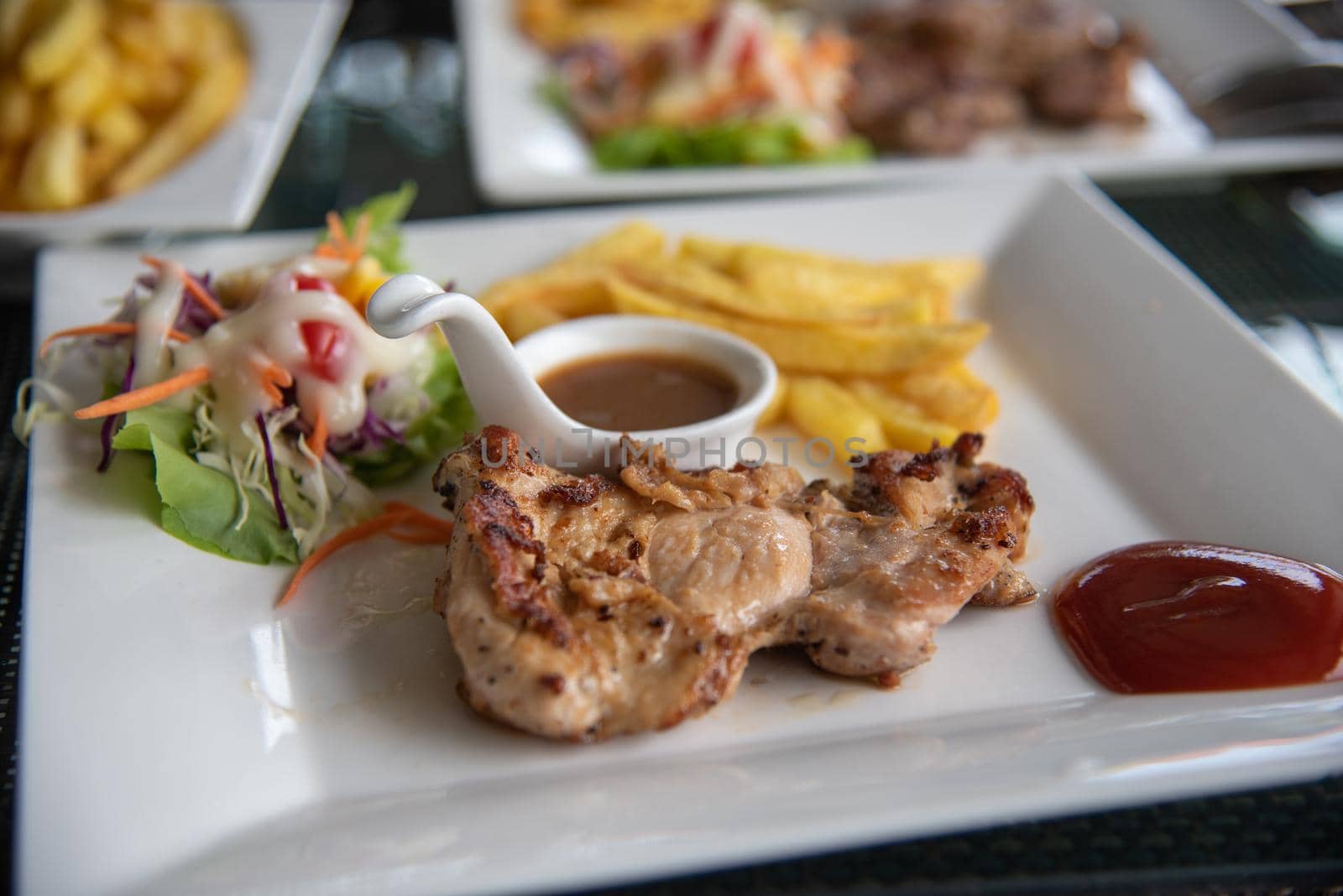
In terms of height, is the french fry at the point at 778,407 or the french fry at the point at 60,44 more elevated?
the french fry at the point at 60,44

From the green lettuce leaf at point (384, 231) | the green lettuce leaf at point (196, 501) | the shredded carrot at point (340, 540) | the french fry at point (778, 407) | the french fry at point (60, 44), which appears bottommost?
the shredded carrot at point (340, 540)

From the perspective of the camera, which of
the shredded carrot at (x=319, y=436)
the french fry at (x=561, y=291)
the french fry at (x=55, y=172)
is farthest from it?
the french fry at (x=55, y=172)

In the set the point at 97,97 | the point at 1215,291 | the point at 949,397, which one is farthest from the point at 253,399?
the point at 1215,291

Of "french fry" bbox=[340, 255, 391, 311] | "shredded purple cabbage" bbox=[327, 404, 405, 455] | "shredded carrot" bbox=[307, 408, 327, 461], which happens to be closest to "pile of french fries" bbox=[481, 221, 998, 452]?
"french fry" bbox=[340, 255, 391, 311]

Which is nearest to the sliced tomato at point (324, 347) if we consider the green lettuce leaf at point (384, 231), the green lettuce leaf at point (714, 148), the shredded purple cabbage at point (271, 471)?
the shredded purple cabbage at point (271, 471)

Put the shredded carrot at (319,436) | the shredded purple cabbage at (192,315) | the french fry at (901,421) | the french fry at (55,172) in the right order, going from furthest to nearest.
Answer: the french fry at (55,172), the french fry at (901,421), the shredded purple cabbage at (192,315), the shredded carrot at (319,436)

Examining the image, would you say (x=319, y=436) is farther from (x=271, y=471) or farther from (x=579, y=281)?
(x=579, y=281)

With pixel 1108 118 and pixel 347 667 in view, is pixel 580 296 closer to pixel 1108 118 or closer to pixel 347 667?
pixel 347 667

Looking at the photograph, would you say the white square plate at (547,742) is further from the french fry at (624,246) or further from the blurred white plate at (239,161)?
the french fry at (624,246)
